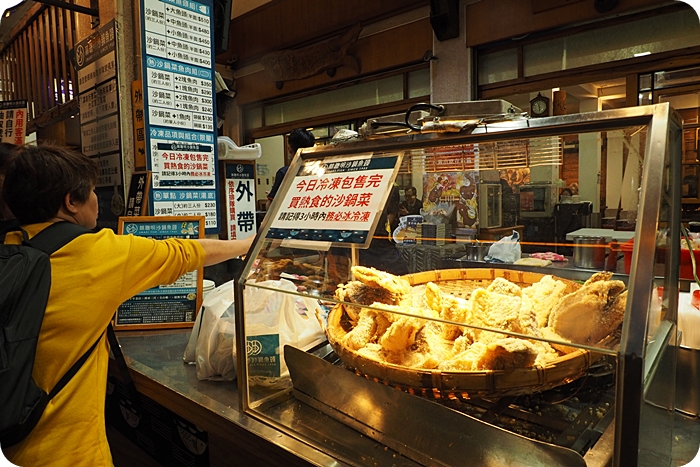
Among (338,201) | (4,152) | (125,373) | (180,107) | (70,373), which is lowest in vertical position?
(125,373)

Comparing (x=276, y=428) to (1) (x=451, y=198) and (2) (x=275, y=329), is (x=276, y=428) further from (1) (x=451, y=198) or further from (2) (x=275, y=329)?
(1) (x=451, y=198)

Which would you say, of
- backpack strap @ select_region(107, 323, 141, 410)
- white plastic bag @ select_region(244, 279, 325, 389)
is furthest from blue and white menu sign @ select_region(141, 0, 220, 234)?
white plastic bag @ select_region(244, 279, 325, 389)

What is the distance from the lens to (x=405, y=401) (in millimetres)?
1112

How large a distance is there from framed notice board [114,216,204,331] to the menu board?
4.30 ft

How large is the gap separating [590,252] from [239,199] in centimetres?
298

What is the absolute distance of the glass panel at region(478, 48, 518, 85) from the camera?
5.08 meters

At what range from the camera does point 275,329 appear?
Answer: 5.04 ft

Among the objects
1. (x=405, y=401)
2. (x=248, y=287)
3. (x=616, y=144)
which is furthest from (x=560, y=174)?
(x=248, y=287)

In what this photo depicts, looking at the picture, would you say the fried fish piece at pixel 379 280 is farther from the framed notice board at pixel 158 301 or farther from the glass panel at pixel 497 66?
the glass panel at pixel 497 66

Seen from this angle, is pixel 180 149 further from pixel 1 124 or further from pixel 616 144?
pixel 1 124

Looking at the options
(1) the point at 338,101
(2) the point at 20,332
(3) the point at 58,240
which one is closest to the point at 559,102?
(1) the point at 338,101

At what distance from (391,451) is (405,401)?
0.15 m

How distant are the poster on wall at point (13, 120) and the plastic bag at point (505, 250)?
499 cm

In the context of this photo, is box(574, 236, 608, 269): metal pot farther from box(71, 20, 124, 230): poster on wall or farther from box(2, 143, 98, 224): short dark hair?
box(71, 20, 124, 230): poster on wall
